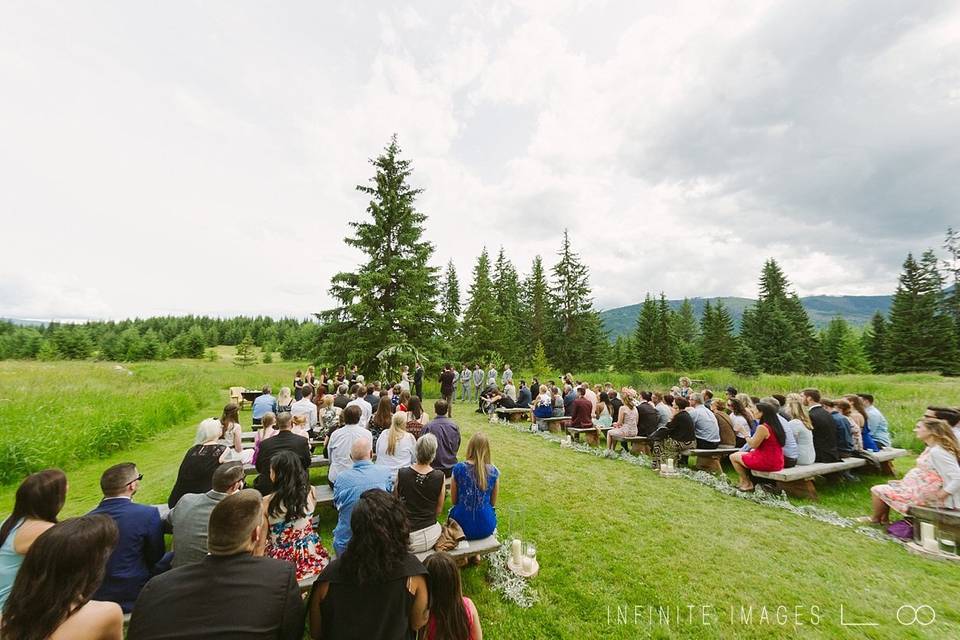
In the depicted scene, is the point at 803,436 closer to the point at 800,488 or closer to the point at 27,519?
the point at 800,488

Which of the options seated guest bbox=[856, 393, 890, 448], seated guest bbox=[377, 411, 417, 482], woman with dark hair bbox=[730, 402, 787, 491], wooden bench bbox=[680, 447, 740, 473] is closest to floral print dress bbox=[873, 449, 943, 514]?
woman with dark hair bbox=[730, 402, 787, 491]

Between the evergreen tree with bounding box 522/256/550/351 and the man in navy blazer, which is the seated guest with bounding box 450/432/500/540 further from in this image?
the evergreen tree with bounding box 522/256/550/351

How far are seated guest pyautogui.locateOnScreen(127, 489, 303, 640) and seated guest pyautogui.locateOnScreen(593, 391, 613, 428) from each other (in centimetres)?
989

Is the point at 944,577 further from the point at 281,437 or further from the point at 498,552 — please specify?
the point at 281,437

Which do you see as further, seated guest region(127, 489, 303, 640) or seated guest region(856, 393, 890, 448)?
seated guest region(856, 393, 890, 448)

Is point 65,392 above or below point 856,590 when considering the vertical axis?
above

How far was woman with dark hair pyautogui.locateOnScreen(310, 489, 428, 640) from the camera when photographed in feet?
6.84

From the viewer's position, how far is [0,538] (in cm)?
258

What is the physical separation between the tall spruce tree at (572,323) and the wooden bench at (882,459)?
29585 mm

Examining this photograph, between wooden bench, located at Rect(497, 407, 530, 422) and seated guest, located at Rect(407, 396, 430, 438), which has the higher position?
seated guest, located at Rect(407, 396, 430, 438)

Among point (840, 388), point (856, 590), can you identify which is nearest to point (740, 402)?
point (856, 590)

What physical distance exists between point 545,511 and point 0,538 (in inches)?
220

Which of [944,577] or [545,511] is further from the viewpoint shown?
[545,511]

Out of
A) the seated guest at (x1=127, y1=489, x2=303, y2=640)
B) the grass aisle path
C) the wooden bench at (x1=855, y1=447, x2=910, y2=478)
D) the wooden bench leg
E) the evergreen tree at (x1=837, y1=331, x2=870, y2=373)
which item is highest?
the evergreen tree at (x1=837, y1=331, x2=870, y2=373)
